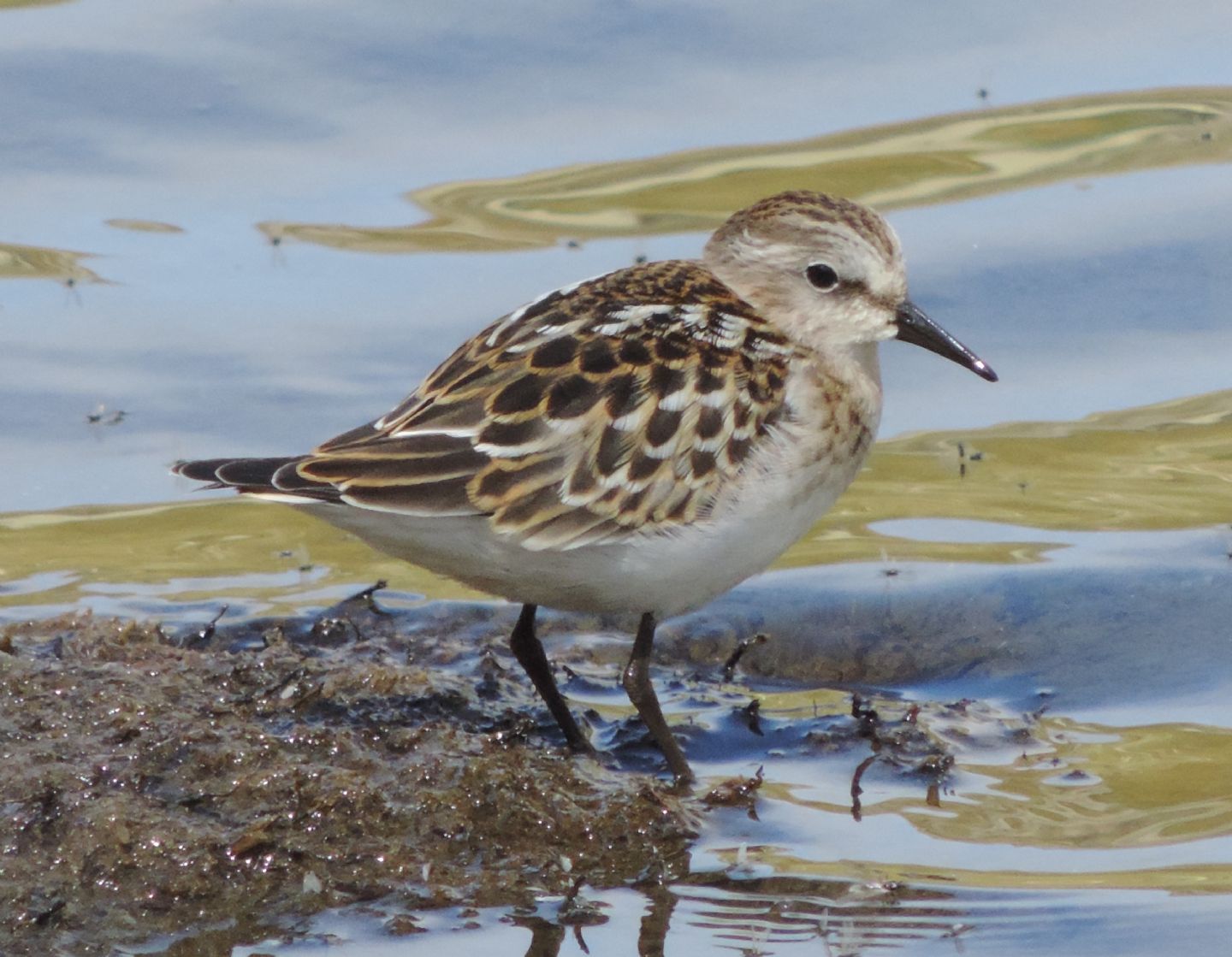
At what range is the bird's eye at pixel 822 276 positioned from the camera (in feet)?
23.1

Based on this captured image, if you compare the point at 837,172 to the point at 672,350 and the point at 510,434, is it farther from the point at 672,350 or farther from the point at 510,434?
the point at 510,434

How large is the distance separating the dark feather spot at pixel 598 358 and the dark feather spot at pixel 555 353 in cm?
5

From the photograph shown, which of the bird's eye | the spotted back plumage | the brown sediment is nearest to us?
the brown sediment

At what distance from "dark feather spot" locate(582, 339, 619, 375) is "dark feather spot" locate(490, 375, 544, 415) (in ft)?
0.53

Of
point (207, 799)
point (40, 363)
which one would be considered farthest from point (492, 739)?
point (40, 363)

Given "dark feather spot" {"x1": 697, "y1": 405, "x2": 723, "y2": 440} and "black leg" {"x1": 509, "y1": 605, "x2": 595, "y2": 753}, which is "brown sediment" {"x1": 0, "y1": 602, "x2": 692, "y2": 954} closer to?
"black leg" {"x1": 509, "y1": 605, "x2": 595, "y2": 753}

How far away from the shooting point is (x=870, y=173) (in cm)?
1194

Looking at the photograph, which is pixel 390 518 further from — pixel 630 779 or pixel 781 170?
pixel 781 170

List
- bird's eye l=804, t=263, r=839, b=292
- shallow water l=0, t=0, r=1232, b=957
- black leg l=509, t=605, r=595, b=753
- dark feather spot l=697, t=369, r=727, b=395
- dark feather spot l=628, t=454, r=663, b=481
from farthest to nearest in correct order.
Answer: bird's eye l=804, t=263, r=839, b=292 → black leg l=509, t=605, r=595, b=753 → dark feather spot l=697, t=369, r=727, b=395 → dark feather spot l=628, t=454, r=663, b=481 → shallow water l=0, t=0, r=1232, b=957

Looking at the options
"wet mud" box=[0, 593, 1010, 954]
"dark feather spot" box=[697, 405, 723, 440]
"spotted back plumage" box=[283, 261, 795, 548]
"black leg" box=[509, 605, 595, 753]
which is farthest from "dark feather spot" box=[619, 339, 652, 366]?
"wet mud" box=[0, 593, 1010, 954]

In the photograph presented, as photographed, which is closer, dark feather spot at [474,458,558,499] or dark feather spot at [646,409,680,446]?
dark feather spot at [474,458,558,499]

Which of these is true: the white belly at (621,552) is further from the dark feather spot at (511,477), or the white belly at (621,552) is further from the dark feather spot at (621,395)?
the dark feather spot at (621,395)

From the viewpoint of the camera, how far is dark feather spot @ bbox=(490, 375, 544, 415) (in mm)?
6469

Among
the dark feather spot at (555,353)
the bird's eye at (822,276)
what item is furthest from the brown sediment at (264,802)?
the bird's eye at (822,276)
